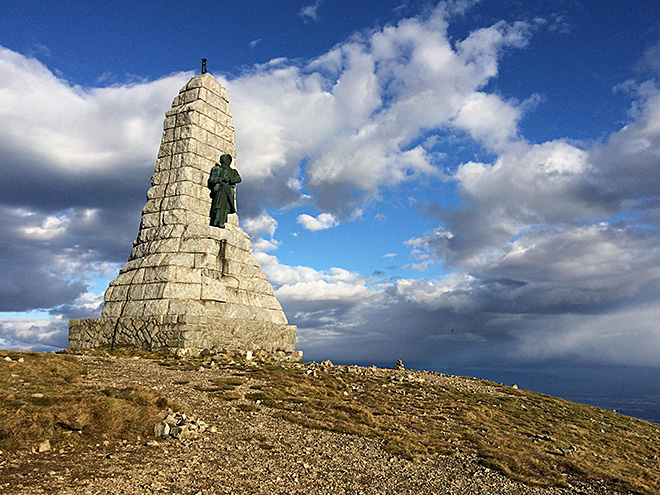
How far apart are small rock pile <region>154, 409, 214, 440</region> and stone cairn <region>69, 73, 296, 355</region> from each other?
33.8 ft

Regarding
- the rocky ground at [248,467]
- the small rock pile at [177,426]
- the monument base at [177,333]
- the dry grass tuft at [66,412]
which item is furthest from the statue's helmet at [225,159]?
the small rock pile at [177,426]

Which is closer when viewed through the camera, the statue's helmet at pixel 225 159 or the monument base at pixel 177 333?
the monument base at pixel 177 333

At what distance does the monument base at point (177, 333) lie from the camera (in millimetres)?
22531

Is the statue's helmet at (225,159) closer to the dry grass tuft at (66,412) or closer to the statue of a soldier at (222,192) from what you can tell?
the statue of a soldier at (222,192)

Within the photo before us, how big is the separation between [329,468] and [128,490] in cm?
377

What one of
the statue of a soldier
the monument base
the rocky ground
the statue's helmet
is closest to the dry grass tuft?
the rocky ground

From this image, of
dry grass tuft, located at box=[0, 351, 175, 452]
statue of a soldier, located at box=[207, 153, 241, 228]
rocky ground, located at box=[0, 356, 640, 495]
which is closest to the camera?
rocky ground, located at box=[0, 356, 640, 495]

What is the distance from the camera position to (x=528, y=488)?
10281mm

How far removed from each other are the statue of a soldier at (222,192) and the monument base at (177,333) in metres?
6.26

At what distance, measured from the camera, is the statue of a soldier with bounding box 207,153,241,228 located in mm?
27578

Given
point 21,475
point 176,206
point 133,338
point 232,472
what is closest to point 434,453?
point 232,472

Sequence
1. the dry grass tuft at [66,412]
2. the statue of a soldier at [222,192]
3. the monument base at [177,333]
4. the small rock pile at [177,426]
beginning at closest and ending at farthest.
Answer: the dry grass tuft at [66,412] < the small rock pile at [177,426] < the monument base at [177,333] < the statue of a soldier at [222,192]

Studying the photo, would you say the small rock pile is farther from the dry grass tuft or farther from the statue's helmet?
the statue's helmet

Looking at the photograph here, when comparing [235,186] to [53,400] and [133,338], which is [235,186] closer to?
[133,338]
